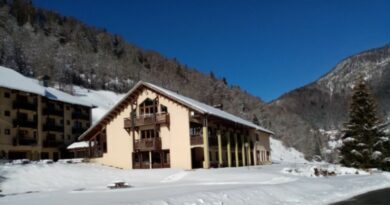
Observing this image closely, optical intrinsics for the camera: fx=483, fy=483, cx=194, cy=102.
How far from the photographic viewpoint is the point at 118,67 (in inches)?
6491

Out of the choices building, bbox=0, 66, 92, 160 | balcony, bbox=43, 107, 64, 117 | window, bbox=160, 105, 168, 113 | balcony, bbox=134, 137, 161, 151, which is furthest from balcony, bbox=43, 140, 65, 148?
window, bbox=160, 105, 168, 113

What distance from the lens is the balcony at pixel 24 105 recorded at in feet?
206

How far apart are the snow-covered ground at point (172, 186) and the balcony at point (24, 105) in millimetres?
22660

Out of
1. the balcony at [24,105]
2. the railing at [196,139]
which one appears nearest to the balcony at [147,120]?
the railing at [196,139]

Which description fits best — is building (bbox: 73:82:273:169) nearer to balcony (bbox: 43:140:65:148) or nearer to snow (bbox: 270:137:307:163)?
balcony (bbox: 43:140:65:148)

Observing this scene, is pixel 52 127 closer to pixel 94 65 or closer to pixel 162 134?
pixel 162 134

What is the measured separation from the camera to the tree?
44.8 meters

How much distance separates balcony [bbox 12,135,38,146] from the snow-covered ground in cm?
2100

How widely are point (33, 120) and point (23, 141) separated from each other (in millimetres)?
4141

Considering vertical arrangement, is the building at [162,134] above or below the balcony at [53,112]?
below

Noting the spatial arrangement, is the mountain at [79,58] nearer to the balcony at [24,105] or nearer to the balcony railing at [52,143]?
the balcony railing at [52,143]

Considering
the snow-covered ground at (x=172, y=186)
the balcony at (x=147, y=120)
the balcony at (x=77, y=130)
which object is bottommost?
the snow-covered ground at (x=172, y=186)

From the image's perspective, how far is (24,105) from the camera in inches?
2532

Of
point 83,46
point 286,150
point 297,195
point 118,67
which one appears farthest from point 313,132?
point 297,195
